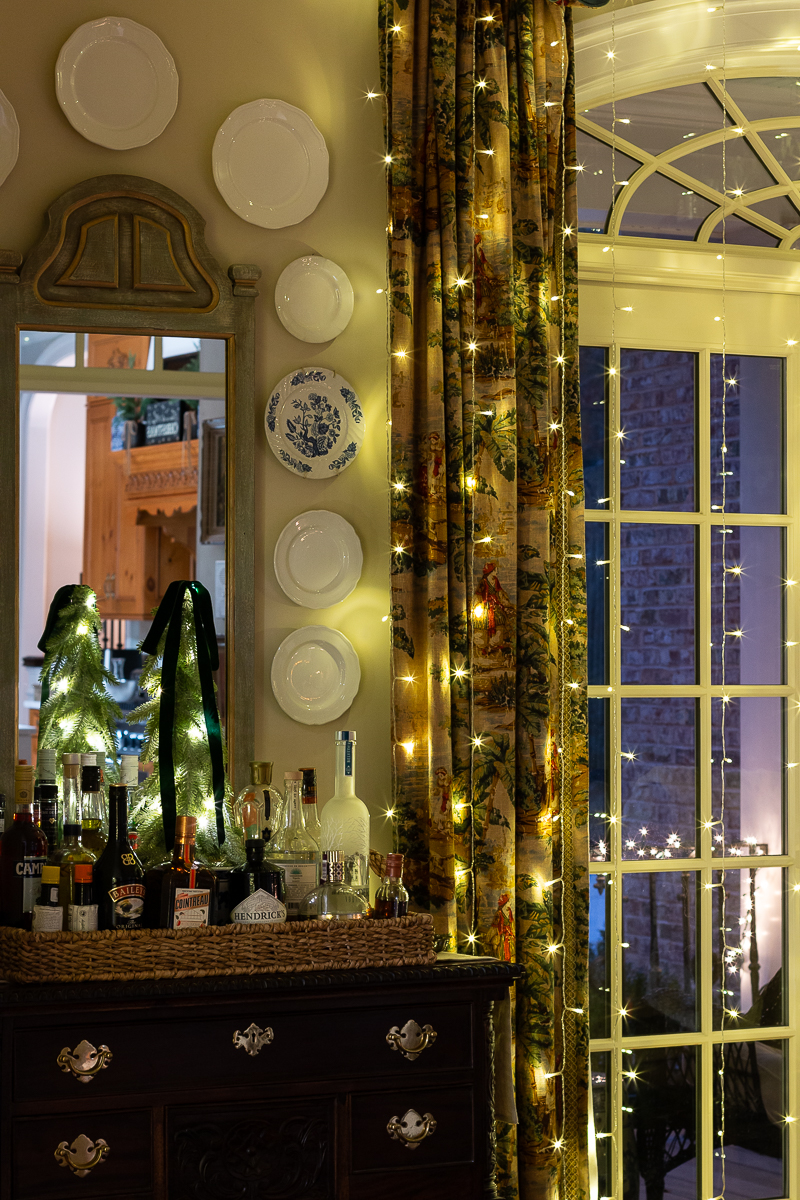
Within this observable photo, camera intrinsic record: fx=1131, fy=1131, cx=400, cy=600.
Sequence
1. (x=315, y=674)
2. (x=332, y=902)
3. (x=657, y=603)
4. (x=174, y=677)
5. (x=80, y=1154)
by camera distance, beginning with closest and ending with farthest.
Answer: (x=80, y=1154) < (x=332, y=902) < (x=174, y=677) < (x=315, y=674) < (x=657, y=603)

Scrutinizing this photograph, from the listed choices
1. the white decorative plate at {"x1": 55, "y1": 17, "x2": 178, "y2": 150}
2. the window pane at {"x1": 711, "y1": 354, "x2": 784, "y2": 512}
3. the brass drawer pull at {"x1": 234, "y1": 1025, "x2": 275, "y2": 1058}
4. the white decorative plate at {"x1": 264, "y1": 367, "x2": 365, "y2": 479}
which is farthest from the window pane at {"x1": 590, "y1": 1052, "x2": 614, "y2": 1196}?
the white decorative plate at {"x1": 55, "y1": 17, "x2": 178, "y2": 150}

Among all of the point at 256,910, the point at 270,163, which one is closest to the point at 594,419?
the point at 270,163

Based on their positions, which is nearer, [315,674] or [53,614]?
[53,614]

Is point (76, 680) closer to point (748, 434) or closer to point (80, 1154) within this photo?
point (80, 1154)

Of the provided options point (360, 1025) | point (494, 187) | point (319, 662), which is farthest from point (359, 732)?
point (494, 187)

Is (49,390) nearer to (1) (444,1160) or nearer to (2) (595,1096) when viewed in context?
(1) (444,1160)

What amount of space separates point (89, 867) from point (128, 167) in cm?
149

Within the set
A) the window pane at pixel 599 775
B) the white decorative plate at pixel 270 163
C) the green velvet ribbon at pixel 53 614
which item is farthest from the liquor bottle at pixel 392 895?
the white decorative plate at pixel 270 163

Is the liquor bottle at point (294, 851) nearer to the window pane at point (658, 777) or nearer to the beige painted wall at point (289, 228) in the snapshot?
the beige painted wall at point (289, 228)

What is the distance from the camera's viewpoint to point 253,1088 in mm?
1979

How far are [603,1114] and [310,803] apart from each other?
53.2 inches

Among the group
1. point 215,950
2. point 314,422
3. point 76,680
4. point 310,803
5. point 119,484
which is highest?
point 314,422

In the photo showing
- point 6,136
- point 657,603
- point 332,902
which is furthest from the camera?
point 657,603

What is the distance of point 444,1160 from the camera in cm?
207
